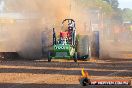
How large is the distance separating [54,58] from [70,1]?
32.3 ft

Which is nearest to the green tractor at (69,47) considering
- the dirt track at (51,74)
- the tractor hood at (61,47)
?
the tractor hood at (61,47)

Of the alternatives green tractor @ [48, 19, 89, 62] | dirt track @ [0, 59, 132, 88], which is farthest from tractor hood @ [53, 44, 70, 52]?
dirt track @ [0, 59, 132, 88]

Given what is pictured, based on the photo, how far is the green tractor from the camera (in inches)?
972

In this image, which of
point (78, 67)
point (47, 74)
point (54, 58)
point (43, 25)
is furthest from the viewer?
point (43, 25)

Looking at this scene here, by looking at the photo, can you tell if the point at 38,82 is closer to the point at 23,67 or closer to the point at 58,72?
the point at 58,72

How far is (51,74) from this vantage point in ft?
62.6

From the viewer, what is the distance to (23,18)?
34500 millimetres

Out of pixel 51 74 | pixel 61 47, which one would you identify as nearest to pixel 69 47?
pixel 61 47

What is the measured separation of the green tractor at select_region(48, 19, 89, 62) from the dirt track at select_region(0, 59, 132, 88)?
0.76 meters

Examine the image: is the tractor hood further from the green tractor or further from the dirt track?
the dirt track

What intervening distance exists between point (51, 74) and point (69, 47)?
Result: 231 inches

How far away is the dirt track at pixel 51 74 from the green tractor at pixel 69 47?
0.76 m

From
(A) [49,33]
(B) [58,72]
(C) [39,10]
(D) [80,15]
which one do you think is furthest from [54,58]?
(D) [80,15]

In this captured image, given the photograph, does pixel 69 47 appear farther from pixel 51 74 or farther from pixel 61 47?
pixel 51 74
